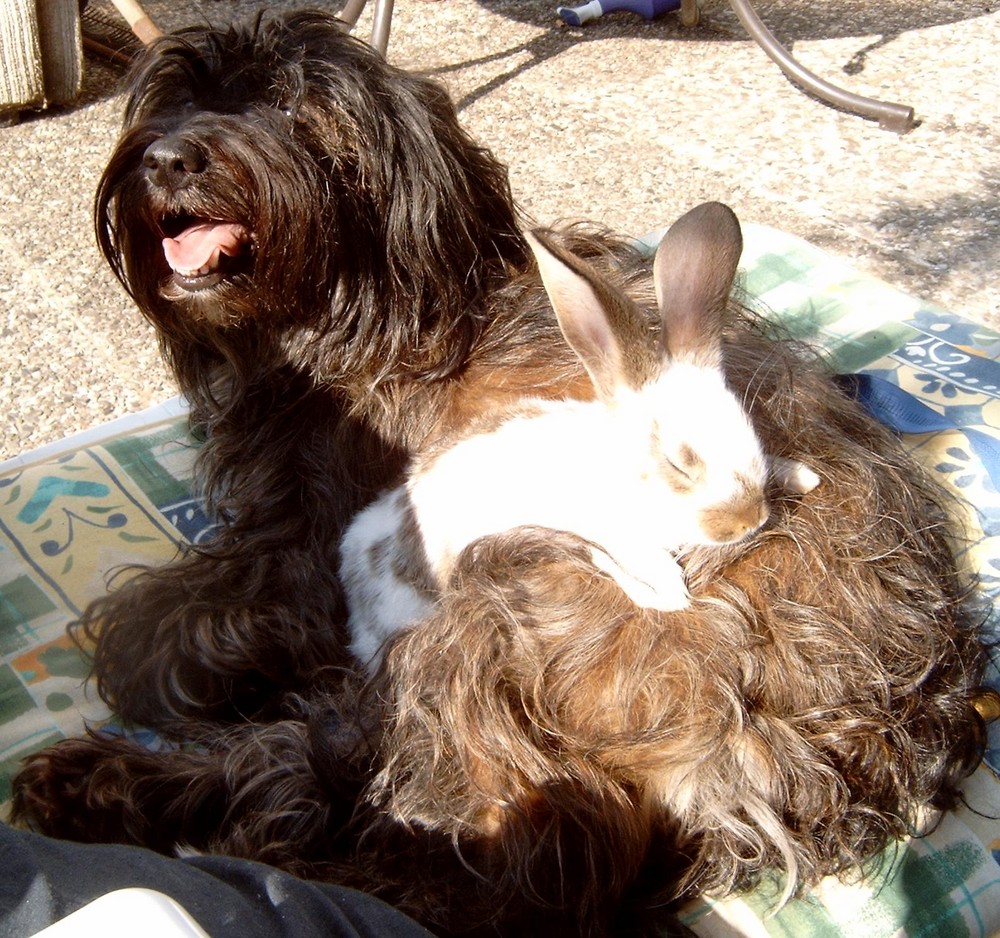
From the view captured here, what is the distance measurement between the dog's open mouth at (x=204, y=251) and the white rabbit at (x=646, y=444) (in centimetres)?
68

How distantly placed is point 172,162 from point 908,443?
1.93 meters

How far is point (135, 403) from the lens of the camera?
3.87 m

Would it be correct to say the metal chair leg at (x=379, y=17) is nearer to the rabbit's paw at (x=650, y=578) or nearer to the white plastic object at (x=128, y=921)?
the rabbit's paw at (x=650, y=578)

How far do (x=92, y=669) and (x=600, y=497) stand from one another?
131 centimetres

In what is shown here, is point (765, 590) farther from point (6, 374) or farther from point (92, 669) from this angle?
point (6, 374)

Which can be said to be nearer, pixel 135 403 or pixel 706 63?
pixel 135 403

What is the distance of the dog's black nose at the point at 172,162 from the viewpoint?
6.92 feet

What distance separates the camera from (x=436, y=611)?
2041 millimetres

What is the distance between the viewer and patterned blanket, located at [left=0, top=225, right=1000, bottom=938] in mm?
2084

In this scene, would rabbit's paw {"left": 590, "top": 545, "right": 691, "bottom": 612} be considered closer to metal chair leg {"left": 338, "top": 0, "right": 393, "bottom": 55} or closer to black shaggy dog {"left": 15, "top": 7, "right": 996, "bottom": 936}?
black shaggy dog {"left": 15, "top": 7, "right": 996, "bottom": 936}

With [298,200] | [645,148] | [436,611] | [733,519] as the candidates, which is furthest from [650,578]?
[645,148]

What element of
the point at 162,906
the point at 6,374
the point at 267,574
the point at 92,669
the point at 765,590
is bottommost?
the point at 6,374

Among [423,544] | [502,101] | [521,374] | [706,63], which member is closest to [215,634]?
[423,544]

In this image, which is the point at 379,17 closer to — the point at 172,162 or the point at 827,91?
the point at 827,91
